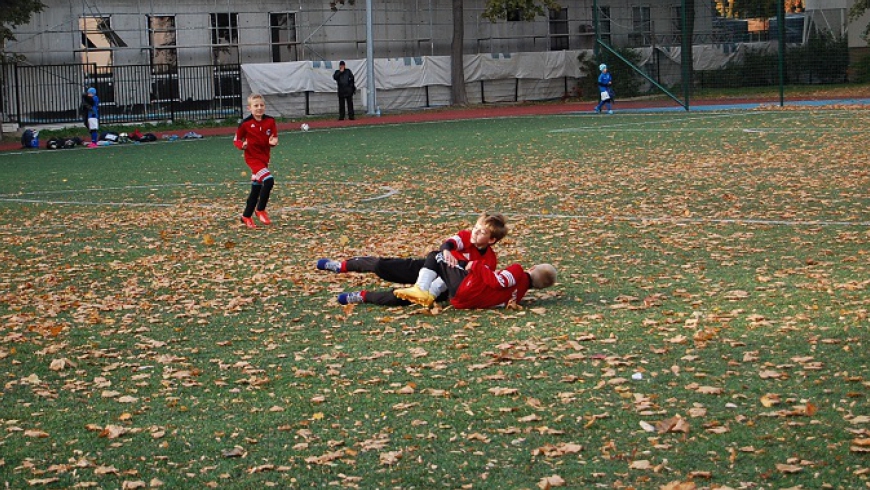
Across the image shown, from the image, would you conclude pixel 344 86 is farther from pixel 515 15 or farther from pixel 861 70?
pixel 861 70

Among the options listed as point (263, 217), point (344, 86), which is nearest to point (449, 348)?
point (263, 217)

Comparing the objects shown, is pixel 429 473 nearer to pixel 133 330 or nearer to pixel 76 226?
pixel 133 330

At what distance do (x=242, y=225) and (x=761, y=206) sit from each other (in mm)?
6081

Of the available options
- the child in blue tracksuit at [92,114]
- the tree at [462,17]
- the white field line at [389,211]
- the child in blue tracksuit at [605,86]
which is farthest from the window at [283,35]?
the white field line at [389,211]

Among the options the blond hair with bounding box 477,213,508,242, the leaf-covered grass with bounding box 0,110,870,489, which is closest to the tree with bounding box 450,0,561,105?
the leaf-covered grass with bounding box 0,110,870,489

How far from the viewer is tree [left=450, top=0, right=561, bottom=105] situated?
155ft

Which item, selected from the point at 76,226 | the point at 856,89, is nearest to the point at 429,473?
the point at 76,226

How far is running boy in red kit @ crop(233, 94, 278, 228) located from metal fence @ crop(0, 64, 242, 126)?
27174mm

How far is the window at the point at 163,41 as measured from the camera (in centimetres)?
4603

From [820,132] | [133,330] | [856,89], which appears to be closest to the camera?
[133,330]

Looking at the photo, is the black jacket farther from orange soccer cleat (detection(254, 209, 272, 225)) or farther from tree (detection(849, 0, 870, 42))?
orange soccer cleat (detection(254, 209, 272, 225))

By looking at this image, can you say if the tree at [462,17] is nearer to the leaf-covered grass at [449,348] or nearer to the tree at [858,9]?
the tree at [858,9]

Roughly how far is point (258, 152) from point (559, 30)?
4297 cm

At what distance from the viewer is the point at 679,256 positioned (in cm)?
1154
